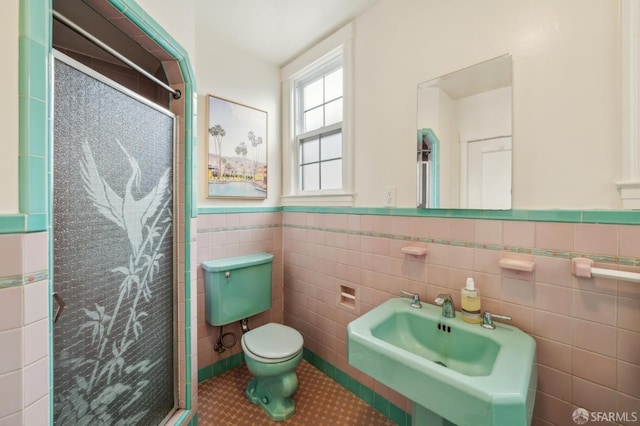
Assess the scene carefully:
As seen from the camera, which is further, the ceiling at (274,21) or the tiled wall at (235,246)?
the tiled wall at (235,246)

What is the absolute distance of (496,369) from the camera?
0.81m

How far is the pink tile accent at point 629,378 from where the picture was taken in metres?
0.87

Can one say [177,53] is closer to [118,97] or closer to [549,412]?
[118,97]

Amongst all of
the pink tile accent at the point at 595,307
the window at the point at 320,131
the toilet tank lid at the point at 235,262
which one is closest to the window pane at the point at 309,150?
the window at the point at 320,131

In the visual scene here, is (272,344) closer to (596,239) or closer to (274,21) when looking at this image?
(596,239)

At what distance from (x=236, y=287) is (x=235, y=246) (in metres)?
0.32

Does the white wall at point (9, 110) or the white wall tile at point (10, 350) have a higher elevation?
the white wall at point (9, 110)

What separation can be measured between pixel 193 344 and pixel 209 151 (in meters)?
1.26

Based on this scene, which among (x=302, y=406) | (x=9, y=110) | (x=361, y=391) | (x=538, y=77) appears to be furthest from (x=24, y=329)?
(x=538, y=77)

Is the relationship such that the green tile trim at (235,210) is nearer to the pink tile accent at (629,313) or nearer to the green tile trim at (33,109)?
the green tile trim at (33,109)

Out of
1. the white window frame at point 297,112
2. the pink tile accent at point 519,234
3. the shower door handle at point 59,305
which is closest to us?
the shower door handle at point 59,305

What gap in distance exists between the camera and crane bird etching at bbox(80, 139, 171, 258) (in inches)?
36.4

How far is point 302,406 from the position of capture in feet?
Result: 5.24

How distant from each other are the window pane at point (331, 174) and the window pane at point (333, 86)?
0.51 metres
